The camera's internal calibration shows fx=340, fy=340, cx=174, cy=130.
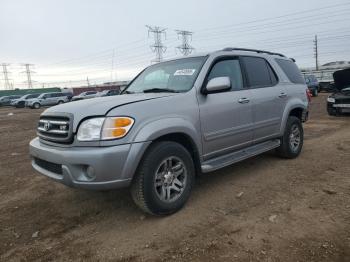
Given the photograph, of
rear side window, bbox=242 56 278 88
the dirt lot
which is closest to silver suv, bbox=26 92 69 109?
the dirt lot

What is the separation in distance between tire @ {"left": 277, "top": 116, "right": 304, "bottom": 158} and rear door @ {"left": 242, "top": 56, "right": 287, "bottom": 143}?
35 centimetres

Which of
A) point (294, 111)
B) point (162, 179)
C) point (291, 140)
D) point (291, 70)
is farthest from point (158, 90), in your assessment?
point (291, 70)

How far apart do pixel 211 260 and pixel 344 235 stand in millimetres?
1330

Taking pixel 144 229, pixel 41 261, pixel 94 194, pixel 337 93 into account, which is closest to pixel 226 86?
pixel 144 229

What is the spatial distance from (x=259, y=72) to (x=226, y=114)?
1345mm

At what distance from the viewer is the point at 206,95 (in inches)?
169

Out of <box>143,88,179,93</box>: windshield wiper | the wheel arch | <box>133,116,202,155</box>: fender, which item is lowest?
the wheel arch

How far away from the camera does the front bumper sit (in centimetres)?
330

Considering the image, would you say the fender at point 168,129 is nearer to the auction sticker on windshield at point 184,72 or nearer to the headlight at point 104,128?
the headlight at point 104,128

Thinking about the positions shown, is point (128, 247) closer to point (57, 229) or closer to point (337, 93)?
point (57, 229)

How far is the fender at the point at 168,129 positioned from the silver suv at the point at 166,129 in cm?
1

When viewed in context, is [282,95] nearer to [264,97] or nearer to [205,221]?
[264,97]

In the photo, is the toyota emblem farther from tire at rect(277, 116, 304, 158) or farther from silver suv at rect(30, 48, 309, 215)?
tire at rect(277, 116, 304, 158)

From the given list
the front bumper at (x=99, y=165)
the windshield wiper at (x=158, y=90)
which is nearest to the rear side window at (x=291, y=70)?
the windshield wiper at (x=158, y=90)
